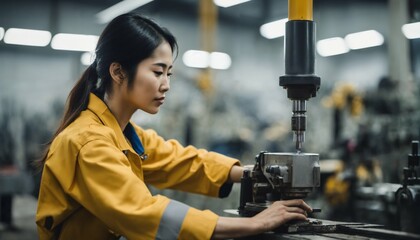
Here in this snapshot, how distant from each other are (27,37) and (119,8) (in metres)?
1.66

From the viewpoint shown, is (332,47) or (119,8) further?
(332,47)

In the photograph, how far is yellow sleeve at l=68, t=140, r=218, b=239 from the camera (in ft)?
4.22

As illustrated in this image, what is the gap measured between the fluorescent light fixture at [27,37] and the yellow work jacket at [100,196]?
759 cm

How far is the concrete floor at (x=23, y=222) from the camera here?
5.38 meters

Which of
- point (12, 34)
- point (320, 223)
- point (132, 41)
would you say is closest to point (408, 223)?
point (320, 223)

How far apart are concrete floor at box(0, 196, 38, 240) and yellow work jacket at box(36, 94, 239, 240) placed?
4.15 meters

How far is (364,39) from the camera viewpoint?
8039mm

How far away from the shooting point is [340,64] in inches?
345

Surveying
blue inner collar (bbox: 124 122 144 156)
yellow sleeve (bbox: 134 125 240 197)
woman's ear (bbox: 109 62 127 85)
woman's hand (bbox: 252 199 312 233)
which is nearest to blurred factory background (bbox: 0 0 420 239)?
yellow sleeve (bbox: 134 125 240 197)

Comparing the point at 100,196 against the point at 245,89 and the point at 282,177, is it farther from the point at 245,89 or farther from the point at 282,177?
the point at 245,89

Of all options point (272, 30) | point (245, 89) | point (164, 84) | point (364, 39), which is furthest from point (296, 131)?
point (272, 30)

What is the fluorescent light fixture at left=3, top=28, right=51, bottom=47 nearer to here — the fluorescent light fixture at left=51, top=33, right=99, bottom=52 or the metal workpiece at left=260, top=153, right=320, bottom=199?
the fluorescent light fixture at left=51, top=33, right=99, bottom=52

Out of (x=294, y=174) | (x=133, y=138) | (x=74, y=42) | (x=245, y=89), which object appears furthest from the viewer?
(x=245, y=89)

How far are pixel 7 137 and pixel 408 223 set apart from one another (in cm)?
764
